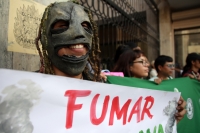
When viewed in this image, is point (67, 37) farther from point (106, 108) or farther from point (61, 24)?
point (106, 108)

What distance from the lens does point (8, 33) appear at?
1488 mm

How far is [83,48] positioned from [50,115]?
1.26 feet

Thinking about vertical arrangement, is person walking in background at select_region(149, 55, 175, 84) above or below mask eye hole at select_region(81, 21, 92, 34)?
below

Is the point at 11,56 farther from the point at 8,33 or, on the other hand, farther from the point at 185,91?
the point at 185,91

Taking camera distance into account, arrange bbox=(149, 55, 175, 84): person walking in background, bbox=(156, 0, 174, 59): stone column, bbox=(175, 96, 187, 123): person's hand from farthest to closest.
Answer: bbox=(156, 0, 174, 59): stone column → bbox=(149, 55, 175, 84): person walking in background → bbox=(175, 96, 187, 123): person's hand

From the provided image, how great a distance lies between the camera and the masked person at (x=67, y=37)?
1.03 meters

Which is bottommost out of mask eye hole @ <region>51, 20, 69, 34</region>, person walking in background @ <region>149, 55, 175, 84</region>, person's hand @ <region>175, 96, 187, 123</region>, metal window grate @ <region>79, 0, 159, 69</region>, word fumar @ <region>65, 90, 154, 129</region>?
person's hand @ <region>175, 96, 187, 123</region>

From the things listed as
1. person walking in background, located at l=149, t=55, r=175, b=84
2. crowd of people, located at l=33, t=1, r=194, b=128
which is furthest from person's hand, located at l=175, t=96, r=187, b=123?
person walking in background, located at l=149, t=55, r=175, b=84

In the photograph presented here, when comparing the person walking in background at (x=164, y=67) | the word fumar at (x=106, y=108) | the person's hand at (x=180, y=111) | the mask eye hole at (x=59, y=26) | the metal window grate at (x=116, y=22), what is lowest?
the person's hand at (x=180, y=111)

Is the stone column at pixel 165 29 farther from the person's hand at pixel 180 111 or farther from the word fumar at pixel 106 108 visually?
the word fumar at pixel 106 108

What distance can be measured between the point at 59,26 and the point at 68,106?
43 cm

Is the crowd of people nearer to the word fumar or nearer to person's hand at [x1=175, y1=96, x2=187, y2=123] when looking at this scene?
the word fumar

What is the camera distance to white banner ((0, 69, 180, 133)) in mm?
728

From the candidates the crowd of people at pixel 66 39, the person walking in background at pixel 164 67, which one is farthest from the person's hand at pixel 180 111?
the person walking in background at pixel 164 67
